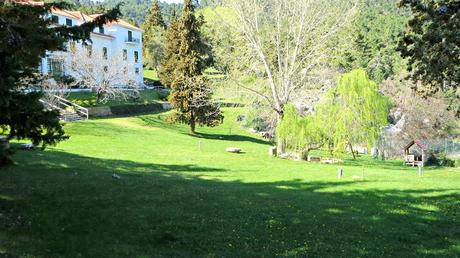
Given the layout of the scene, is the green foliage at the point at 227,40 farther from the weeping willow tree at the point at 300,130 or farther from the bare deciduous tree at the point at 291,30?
the weeping willow tree at the point at 300,130

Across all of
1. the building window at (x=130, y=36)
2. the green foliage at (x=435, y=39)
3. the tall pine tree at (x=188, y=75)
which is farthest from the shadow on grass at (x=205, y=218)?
the building window at (x=130, y=36)

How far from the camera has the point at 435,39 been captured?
42.0 ft

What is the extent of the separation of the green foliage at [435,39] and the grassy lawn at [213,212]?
4790mm

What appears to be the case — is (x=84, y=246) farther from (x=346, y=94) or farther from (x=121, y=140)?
(x=121, y=140)

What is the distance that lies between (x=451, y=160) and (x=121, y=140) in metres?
30.2

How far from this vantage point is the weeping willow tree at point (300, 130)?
29.2 meters

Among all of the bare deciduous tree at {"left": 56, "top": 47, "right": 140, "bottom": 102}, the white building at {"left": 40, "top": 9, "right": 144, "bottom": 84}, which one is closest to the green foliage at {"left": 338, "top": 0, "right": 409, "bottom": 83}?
the white building at {"left": 40, "top": 9, "right": 144, "bottom": 84}

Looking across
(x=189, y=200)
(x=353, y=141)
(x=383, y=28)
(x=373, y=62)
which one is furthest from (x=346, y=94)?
(x=383, y=28)

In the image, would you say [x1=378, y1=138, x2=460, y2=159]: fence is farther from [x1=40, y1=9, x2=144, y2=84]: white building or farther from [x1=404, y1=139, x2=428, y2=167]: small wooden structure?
[x1=40, y1=9, x2=144, y2=84]: white building

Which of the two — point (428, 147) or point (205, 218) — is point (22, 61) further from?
point (428, 147)

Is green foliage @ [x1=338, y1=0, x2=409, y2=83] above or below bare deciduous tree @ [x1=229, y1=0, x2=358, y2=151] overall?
above

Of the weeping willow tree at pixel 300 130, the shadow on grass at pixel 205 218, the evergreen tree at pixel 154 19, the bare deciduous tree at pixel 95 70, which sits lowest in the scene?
the shadow on grass at pixel 205 218

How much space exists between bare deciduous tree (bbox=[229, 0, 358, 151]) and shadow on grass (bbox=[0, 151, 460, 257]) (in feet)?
46.8

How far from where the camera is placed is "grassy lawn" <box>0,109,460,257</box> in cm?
1041
